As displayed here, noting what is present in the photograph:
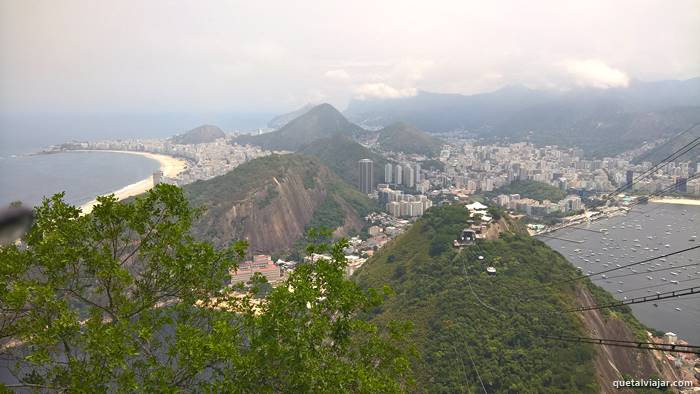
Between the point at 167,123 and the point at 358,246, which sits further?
the point at 167,123

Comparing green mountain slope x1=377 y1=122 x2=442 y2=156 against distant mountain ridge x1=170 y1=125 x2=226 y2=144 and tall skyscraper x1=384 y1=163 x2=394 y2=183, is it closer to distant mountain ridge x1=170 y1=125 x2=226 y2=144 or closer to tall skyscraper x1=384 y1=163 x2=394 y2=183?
tall skyscraper x1=384 y1=163 x2=394 y2=183

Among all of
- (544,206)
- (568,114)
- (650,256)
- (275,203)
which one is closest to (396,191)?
(544,206)

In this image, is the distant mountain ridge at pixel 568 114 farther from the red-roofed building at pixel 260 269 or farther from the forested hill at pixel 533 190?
the red-roofed building at pixel 260 269

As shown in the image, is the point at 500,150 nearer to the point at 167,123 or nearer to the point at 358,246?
the point at 358,246

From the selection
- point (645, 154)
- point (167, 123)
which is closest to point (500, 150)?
point (645, 154)

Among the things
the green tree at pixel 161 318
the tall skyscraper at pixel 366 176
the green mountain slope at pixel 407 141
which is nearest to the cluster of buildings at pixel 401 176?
the tall skyscraper at pixel 366 176

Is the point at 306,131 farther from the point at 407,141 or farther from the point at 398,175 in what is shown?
the point at 398,175
